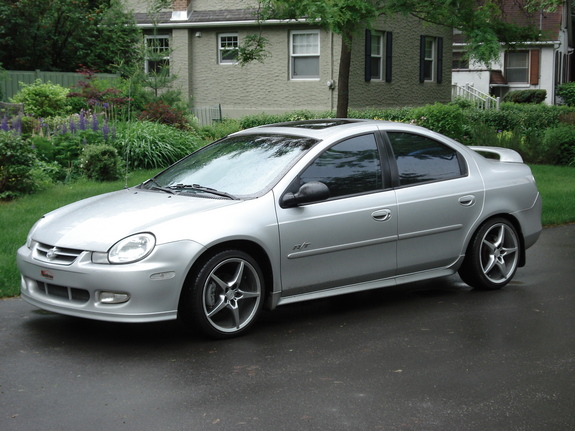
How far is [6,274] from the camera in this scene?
7.83 metres

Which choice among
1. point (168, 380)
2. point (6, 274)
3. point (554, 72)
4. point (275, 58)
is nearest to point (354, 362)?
point (168, 380)

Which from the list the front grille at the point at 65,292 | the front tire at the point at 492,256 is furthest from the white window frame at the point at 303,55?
the front grille at the point at 65,292

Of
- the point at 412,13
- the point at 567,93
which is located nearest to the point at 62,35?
the point at 412,13

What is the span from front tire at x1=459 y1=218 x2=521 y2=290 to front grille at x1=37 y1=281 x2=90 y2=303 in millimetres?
3532

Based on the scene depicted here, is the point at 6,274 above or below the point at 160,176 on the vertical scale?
below

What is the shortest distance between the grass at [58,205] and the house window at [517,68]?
80.4 ft

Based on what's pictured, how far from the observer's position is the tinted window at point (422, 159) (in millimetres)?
7168

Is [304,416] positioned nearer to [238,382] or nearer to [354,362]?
[238,382]

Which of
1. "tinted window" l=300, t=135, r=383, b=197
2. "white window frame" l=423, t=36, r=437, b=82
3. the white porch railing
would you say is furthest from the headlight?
the white porch railing

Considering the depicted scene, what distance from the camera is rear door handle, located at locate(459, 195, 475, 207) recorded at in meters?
7.34

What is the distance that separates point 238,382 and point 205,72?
2324 cm

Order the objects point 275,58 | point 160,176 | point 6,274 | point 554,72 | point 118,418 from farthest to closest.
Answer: point 554,72 < point 275,58 < point 6,274 < point 160,176 < point 118,418

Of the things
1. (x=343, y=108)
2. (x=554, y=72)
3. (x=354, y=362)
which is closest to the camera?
(x=354, y=362)

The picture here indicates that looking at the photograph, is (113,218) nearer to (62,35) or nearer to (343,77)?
(343,77)
